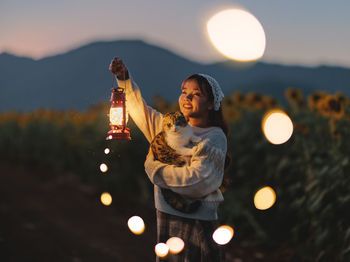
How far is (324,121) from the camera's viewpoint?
5285mm

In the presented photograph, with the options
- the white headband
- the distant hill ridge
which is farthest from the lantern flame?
the distant hill ridge

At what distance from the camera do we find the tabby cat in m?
1.95

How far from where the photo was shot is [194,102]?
2092 mm

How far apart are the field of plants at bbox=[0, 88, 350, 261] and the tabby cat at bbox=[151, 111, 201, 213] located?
257 mm

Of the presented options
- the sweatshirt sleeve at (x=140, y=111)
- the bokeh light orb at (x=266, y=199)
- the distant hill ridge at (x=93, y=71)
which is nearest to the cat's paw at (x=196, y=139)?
the sweatshirt sleeve at (x=140, y=111)

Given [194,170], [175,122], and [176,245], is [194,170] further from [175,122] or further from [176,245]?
[176,245]

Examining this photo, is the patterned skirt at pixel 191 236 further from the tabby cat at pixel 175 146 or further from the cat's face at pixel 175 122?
the cat's face at pixel 175 122

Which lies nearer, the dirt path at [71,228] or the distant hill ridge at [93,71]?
the dirt path at [71,228]

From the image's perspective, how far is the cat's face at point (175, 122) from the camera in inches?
76.2

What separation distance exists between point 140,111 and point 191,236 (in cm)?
76

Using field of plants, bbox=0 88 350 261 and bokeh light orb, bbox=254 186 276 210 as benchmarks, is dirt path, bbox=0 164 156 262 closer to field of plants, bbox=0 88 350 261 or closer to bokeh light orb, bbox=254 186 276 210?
field of plants, bbox=0 88 350 261

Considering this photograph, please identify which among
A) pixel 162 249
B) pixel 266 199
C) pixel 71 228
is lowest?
pixel 162 249

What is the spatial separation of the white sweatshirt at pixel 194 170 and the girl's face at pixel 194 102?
0.27ft

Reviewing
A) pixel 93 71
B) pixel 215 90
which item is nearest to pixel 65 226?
pixel 215 90
